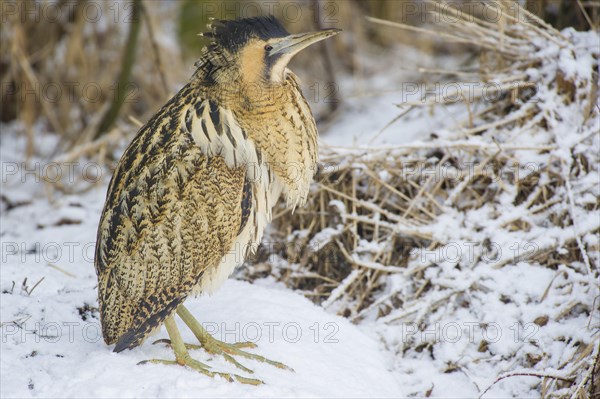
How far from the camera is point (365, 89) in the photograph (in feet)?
22.7

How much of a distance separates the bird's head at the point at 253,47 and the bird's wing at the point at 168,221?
0.68 ft

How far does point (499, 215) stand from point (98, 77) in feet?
11.8

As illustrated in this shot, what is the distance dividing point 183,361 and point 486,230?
1740 mm

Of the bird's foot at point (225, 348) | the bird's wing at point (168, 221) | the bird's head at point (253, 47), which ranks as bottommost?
the bird's foot at point (225, 348)

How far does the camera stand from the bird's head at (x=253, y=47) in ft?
10.2

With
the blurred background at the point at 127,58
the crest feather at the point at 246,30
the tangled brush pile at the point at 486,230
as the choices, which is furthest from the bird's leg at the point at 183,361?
the blurred background at the point at 127,58

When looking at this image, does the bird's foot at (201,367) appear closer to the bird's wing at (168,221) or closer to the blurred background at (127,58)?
the bird's wing at (168,221)

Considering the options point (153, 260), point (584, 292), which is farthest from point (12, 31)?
point (584, 292)

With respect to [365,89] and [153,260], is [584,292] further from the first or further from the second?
[365,89]

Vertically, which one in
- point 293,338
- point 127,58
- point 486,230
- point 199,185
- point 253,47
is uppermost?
point 253,47

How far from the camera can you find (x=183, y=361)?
122 inches

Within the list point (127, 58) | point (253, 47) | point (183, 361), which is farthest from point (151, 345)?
point (127, 58)

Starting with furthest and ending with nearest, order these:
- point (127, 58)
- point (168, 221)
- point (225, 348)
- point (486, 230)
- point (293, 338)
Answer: point (127, 58) → point (486, 230) → point (293, 338) → point (225, 348) → point (168, 221)

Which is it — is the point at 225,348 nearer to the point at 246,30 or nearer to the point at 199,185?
the point at 199,185
